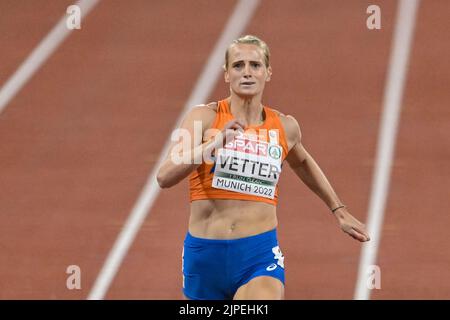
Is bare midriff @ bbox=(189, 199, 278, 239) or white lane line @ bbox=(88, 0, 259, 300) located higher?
white lane line @ bbox=(88, 0, 259, 300)

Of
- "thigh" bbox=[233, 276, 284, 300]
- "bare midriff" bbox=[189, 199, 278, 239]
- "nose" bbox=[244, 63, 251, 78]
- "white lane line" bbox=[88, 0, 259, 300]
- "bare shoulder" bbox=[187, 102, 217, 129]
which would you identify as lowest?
"thigh" bbox=[233, 276, 284, 300]

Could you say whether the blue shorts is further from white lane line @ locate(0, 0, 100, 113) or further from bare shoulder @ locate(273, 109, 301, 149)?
white lane line @ locate(0, 0, 100, 113)

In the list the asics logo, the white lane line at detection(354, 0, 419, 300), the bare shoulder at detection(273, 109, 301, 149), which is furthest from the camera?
the white lane line at detection(354, 0, 419, 300)

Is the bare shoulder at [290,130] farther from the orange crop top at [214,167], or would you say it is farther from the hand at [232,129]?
the hand at [232,129]

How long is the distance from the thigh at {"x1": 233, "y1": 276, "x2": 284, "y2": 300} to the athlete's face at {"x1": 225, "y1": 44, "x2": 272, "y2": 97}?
34.0 inches

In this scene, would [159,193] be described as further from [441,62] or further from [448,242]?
[441,62]

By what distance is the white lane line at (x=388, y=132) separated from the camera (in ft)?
24.5

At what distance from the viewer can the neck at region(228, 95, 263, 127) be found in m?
4.70

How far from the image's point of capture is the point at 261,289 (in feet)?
14.5

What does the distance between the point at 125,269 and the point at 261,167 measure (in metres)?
2.89

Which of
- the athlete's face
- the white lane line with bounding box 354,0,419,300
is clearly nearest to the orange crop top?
the athlete's face

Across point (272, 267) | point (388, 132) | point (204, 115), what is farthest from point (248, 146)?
point (388, 132)

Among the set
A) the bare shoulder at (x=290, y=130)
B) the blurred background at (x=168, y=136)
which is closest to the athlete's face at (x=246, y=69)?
the bare shoulder at (x=290, y=130)

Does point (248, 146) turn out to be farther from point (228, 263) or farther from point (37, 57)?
point (37, 57)
